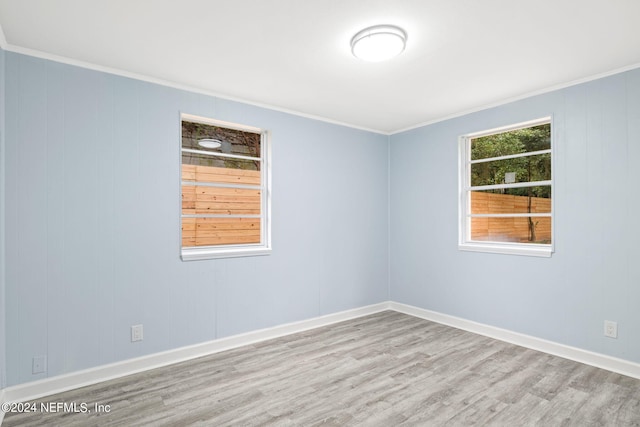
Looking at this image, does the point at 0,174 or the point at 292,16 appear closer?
the point at 292,16

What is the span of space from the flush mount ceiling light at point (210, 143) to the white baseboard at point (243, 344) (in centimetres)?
195

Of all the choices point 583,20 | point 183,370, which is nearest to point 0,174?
point 183,370

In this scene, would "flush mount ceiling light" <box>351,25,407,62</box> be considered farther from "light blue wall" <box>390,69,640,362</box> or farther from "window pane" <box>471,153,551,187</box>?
"window pane" <box>471,153,551,187</box>

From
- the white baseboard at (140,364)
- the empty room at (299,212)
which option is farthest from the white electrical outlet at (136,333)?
the white baseboard at (140,364)

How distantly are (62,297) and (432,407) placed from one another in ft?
9.31

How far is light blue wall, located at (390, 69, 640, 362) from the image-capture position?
290 centimetres

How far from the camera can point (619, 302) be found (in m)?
2.94

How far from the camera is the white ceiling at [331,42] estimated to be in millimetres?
2076

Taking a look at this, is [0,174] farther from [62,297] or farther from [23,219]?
[62,297]

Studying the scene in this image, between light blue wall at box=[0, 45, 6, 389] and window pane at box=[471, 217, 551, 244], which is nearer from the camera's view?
light blue wall at box=[0, 45, 6, 389]

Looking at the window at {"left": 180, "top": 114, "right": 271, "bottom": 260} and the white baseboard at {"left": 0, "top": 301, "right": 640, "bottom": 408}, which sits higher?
the window at {"left": 180, "top": 114, "right": 271, "bottom": 260}

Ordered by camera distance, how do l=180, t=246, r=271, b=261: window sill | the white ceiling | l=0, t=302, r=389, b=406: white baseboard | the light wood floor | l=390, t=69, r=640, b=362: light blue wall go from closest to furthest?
the white ceiling, the light wood floor, l=0, t=302, r=389, b=406: white baseboard, l=390, t=69, r=640, b=362: light blue wall, l=180, t=246, r=271, b=261: window sill

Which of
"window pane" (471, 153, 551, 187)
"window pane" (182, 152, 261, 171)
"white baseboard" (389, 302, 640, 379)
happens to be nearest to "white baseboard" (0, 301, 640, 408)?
"white baseboard" (389, 302, 640, 379)

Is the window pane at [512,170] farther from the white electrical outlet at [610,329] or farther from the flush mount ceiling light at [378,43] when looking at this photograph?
the flush mount ceiling light at [378,43]
